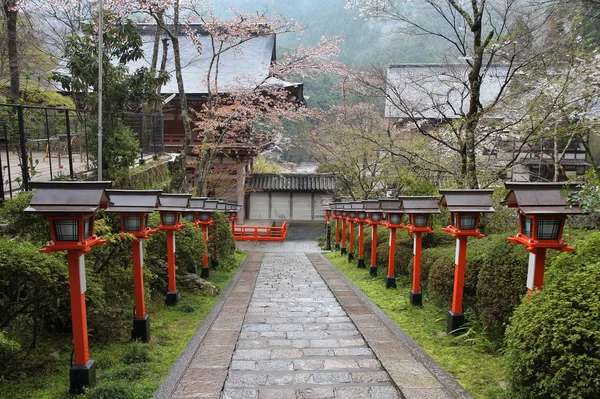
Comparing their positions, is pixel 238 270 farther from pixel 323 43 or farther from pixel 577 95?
pixel 577 95

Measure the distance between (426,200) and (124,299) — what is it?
5180 millimetres

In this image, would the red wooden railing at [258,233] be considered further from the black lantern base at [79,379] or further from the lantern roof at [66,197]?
the lantern roof at [66,197]

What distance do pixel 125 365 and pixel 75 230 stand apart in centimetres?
180

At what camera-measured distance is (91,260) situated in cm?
539

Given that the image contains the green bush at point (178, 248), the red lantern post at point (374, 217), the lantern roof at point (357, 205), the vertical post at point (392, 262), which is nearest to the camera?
the green bush at point (178, 248)

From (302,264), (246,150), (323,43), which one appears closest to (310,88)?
(246,150)

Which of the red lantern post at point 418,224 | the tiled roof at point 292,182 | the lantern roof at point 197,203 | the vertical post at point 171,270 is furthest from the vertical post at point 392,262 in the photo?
the tiled roof at point 292,182

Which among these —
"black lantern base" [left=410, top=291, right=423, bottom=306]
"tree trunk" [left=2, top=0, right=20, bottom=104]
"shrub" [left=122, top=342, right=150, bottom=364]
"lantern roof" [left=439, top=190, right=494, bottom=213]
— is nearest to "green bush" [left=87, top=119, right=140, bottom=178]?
"tree trunk" [left=2, top=0, right=20, bottom=104]

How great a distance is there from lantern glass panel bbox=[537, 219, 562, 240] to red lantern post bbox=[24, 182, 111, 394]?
4.11m

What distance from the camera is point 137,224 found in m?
5.27

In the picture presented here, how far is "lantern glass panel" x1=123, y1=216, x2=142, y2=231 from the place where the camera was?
207 inches

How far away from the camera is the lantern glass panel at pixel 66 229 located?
3.70 meters

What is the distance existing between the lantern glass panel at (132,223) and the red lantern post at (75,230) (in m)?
1.20

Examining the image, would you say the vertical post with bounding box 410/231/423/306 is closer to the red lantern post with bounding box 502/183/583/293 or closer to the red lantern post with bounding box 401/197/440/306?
the red lantern post with bounding box 401/197/440/306
